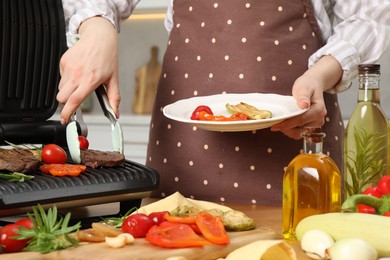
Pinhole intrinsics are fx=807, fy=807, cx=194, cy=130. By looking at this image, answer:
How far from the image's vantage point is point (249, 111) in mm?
1461

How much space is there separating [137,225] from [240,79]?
0.65m

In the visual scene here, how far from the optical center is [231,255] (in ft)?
3.44

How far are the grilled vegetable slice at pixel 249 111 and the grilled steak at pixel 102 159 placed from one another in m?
0.22

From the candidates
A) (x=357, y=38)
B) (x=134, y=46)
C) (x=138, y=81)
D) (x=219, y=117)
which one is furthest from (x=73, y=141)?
(x=134, y=46)

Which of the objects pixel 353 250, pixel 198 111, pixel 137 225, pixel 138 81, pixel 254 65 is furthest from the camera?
pixel 138 81

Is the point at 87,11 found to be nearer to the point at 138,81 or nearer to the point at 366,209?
the point at 366,209

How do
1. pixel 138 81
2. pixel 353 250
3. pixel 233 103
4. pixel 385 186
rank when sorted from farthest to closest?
pixel 138 81
pixel 233 103
pixel 385 186
pixel 353 250

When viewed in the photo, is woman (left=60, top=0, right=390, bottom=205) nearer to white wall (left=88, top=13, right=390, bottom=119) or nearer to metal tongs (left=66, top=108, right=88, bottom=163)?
metal tongs (left=66, top=108, right=88, bottom=163)

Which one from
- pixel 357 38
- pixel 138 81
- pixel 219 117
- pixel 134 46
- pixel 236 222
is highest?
pixel 357 38

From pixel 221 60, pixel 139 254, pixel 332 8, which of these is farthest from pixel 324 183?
pixel 332 8

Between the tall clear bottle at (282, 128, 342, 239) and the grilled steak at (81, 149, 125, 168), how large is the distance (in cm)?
35

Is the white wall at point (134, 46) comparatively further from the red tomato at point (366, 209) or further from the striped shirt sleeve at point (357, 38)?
the red tomato at point (366, 209)

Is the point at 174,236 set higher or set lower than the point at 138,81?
higher

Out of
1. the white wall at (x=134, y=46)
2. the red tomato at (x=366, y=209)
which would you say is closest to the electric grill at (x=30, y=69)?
the red tomato at (x=366, y=209)
